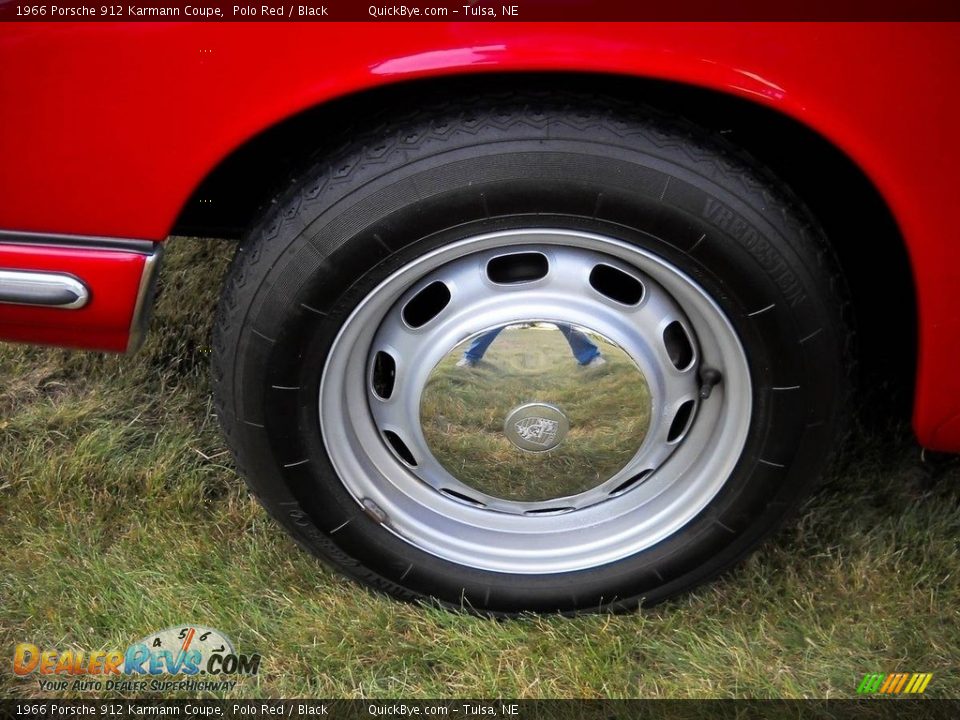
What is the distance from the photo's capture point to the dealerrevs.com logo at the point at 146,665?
5.94ft

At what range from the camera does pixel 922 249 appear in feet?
4.88

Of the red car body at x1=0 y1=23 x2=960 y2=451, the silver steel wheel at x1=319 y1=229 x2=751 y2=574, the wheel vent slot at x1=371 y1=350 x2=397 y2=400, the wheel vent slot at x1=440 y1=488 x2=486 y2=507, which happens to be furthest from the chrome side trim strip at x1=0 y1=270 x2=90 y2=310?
the wheel vent slot at x1=440 y1=488 x2=486 y2=507

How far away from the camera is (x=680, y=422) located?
190 centimetres

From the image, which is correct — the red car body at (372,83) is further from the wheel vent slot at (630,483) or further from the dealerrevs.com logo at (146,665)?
the dealerrevs.com logo at (146,665)

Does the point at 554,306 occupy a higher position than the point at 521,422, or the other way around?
the point at 554,306

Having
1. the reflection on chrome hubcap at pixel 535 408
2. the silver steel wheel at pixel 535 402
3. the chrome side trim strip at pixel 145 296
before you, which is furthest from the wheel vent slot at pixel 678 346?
the chrome side trim strip at pixel 145 296

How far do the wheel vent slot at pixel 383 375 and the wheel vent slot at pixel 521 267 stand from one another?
12.7 inches

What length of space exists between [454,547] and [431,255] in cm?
70

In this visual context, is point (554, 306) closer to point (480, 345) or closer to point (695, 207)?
point (480, 345)

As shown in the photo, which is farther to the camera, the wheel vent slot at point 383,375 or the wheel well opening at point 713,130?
the wheel vent slot at point 383,375

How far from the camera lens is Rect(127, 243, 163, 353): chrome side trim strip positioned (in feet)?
5.17

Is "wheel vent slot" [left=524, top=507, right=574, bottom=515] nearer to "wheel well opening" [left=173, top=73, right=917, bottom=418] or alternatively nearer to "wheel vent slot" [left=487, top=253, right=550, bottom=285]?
"wheel vent slot" [left=487, top=253, right=550, bottom=285]

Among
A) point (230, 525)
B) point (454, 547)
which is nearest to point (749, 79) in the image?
point (454, 547)

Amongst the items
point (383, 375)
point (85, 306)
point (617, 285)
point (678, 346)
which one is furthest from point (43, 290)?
point (678, 346)
